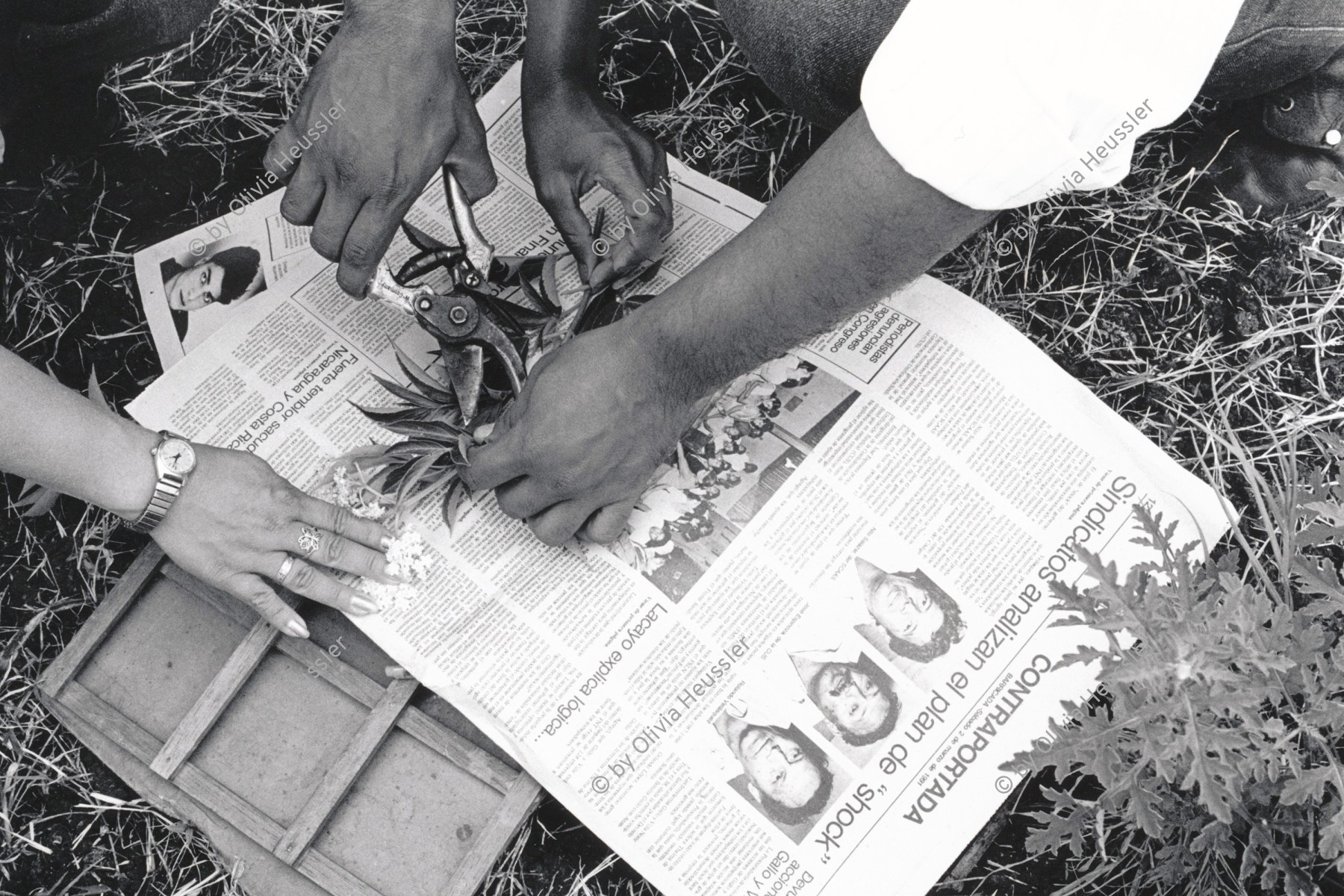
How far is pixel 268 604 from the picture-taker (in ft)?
3.95

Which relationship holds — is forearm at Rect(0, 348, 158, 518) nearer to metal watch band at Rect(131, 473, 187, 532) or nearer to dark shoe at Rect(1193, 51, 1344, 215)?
metal watch band at Rect(131, 473, 187, 532)

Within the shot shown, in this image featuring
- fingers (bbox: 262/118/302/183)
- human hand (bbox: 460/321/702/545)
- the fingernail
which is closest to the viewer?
human hand (bbox: 460/321/702/545)

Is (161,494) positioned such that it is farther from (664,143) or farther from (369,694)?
(664,143)

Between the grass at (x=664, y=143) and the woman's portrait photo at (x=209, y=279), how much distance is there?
0.09 meters

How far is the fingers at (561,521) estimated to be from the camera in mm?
1135

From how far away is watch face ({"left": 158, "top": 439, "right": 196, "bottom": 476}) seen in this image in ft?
3.72

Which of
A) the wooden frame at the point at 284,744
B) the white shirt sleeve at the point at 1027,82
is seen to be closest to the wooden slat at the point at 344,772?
the wooden frame at the point at 284,744

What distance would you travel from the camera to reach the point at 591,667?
123 centimetres

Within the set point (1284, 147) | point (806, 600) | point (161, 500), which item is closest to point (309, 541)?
A: point (161, 500)

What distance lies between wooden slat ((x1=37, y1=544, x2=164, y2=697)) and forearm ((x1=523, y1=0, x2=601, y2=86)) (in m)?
0.79

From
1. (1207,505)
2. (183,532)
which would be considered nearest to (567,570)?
(183,532)

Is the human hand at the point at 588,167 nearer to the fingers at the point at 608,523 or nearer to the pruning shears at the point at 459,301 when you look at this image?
the pruning shears at the point at 459,301

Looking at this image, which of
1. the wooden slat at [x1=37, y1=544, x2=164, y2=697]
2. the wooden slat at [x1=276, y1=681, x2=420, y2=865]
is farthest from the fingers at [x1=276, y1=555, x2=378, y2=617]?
Answer: the wooden slat at [x1=37, y1=544, x2=164, y2=697]

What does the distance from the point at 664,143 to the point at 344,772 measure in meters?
0.96
